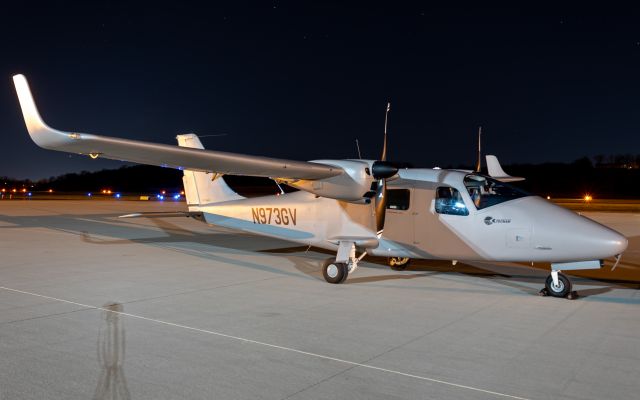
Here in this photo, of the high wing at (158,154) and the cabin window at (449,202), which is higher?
the high wing at (158,154)

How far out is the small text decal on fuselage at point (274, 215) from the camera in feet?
45.4

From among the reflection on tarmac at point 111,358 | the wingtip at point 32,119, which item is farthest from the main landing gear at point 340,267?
the wingtip at point 32,119

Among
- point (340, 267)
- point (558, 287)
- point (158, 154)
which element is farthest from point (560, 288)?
point (158, 154)

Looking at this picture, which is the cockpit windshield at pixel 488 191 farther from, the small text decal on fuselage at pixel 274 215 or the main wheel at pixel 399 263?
the small text decal on fuselage at pixel 274 215

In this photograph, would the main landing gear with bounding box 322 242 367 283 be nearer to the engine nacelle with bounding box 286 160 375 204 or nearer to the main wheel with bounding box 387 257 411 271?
the engine nacelle with bounding box 286 160 375 204

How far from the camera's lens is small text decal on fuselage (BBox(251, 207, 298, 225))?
13828 mm

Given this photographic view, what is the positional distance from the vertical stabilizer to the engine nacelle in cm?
458

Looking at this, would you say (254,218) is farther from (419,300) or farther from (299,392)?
(299,392)

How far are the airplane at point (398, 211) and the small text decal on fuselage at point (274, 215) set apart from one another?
0.15ft

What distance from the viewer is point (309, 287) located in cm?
1130

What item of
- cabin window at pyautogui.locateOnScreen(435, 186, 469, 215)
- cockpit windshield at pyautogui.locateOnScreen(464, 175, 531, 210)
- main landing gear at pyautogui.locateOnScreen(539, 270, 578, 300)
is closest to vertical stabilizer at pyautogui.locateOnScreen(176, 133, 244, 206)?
cabin window at pyautogui.locateOnScreen(435, 186, 469, 215)

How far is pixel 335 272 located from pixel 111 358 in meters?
5.98

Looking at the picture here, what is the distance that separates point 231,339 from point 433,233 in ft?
19.1

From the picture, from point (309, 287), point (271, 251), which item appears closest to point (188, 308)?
point (309, 287)
